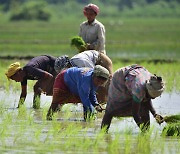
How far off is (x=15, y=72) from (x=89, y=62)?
46.0 inches

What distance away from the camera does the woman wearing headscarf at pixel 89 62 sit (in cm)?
981

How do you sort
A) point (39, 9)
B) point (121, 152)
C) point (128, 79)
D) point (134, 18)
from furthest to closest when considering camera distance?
point (134, 18) → point (39, 9) → point (128, 79) → point (121, 152)

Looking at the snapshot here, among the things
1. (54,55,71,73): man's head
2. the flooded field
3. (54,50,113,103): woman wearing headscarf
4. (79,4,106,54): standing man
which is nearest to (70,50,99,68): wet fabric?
(54,50,113,103): woman wearing headscarf

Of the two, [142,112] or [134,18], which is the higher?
[142,112]

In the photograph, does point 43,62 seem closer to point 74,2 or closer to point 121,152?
point 121,152

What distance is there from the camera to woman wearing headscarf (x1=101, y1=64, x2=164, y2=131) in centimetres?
769

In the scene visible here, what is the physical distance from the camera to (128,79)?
7867 millimetres

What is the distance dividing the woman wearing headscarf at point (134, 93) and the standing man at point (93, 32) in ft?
9.02

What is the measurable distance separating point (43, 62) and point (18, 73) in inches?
17.2

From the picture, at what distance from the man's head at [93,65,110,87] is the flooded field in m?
0.54

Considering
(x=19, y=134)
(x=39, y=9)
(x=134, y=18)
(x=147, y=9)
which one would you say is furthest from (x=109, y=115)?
(x=147, y=9)

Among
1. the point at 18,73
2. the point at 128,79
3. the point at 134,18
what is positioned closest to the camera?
the point at 128,79

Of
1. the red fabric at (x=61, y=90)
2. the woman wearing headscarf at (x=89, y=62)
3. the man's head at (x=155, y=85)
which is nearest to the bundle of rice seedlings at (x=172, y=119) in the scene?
the man's head at (x=155, y=85)

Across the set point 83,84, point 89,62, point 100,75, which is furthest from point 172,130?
point 89,62
